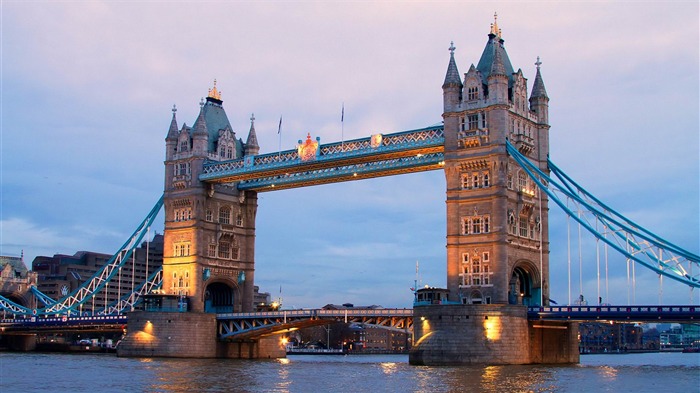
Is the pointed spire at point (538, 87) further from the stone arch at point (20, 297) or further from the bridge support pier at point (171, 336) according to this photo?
the stone arch at point (20, 297)

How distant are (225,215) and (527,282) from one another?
120ft

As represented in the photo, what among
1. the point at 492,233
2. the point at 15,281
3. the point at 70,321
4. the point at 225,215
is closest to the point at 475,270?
the point at 492,233

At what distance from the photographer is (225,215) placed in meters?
107

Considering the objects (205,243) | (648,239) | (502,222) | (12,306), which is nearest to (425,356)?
(502,222)

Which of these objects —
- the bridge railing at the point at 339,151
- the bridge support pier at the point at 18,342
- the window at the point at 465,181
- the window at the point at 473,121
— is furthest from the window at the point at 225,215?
the bridge support pier at the point at 18,342

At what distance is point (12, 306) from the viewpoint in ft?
455

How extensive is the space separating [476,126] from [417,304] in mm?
16276

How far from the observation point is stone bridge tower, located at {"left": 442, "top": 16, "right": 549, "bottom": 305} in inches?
3206

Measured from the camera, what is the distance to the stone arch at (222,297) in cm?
10681

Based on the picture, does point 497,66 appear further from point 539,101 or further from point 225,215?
point 225,215

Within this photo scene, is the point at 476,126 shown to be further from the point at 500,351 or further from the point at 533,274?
the point at 500,351

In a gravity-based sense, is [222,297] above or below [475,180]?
below

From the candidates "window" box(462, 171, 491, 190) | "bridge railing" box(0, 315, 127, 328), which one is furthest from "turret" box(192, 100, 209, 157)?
"window" box(462, 171, 491, 190)

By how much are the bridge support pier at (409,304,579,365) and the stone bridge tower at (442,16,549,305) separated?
300cm
